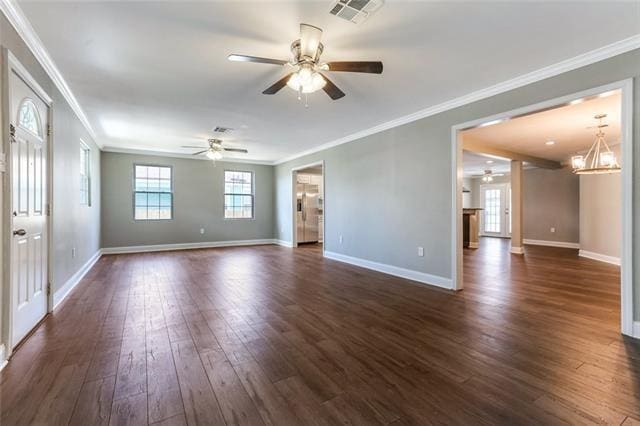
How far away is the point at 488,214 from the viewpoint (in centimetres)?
1112

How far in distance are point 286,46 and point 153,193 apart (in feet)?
21.0

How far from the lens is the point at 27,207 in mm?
2430

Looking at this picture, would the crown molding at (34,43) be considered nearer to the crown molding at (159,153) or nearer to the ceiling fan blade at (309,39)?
the ceiling fan blade at (309,39)

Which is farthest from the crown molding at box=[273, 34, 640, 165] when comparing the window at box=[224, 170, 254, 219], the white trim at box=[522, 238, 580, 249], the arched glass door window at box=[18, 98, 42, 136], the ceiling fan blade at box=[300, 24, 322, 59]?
the white trim at box=[522, 238, 580, 249]

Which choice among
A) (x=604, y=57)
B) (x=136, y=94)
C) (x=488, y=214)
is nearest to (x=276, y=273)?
(x=136, y=94)

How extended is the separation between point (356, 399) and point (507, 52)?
3.11 metres

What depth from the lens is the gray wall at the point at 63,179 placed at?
7.72ft

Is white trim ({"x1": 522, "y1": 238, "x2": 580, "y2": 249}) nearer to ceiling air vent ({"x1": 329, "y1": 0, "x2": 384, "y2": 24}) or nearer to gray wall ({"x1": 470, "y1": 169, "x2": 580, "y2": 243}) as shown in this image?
gray wall ({"x1": 470, "y1": 169, "x2": 580, "y2": 243})

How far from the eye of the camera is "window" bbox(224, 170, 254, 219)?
8.45m

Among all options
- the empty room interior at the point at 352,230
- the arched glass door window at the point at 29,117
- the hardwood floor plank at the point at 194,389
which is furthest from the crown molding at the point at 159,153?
the hardwood floor plank at the point at 194,389

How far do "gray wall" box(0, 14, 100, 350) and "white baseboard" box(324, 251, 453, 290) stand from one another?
440cm

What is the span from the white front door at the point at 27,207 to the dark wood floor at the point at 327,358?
0.86 ft

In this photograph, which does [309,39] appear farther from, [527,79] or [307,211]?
[307,211]

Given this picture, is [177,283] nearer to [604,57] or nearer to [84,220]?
Answer: [84,220]
